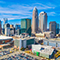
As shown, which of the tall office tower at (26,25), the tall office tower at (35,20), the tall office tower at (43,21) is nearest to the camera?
the tall office tower at (26,25)

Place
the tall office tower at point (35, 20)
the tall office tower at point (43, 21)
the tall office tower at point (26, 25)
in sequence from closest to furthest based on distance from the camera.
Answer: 1. the tall office tower at point (26, 25)
2. the tall office tower at point (35, 20)
3. the tall office tower at point (43, 21)

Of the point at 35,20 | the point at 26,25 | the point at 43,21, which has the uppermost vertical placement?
the point at 35,20

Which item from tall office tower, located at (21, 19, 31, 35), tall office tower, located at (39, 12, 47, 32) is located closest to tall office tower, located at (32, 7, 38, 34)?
tall office tower, located at (39, 12, 47, 32)

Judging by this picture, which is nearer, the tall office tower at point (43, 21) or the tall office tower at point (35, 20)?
the tall office tower at point (35, 20)

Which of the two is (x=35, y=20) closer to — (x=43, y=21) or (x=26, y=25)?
(x=43, y=21)

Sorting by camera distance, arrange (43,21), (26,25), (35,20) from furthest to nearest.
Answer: (43,21)
(35,20)
(26,25)

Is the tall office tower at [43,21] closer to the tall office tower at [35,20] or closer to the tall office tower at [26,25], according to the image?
the tall office tower at [35,20]

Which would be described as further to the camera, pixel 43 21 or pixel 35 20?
pixel 43 21

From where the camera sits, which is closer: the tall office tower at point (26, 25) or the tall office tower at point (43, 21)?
the tall office tower at point (26, 25)

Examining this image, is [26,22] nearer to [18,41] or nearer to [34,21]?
[34,21]

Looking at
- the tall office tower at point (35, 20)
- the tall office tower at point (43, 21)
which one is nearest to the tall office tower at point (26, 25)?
the tall office tower at point (35, 20)

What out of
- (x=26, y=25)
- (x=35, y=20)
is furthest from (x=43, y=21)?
(x=26, y=25)
